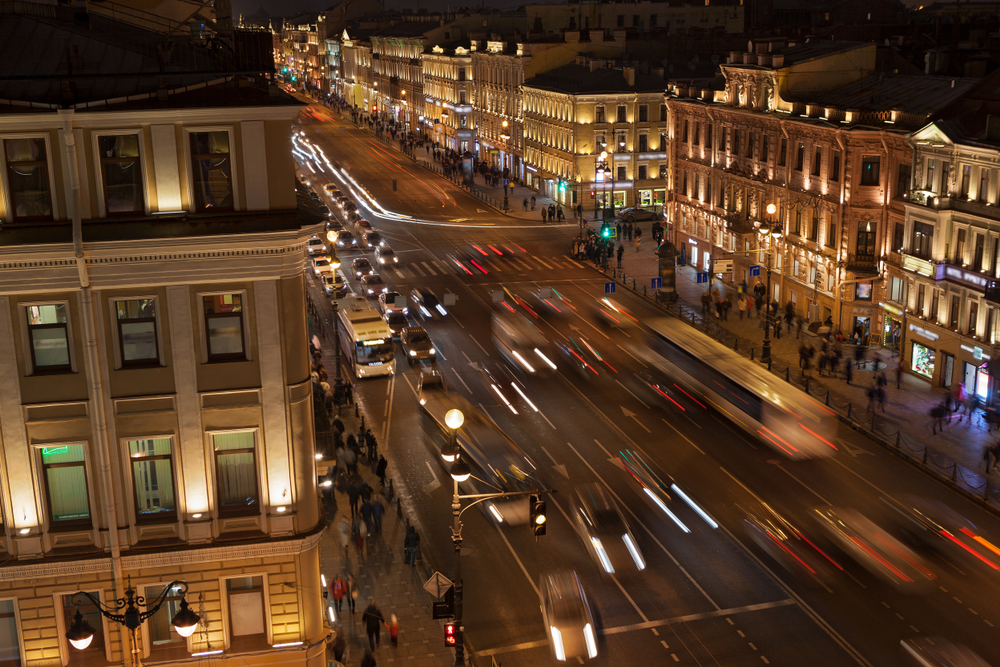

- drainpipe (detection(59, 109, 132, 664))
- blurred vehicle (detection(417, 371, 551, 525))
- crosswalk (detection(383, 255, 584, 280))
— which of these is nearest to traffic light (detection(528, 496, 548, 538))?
blurred vehicle (detection(417, 371, 551, 525))

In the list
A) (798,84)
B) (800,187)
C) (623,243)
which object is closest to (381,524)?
(800,187)

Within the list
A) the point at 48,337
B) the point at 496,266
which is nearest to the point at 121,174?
the point at 48,337

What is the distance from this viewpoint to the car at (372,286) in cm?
7069

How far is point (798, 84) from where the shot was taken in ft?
211

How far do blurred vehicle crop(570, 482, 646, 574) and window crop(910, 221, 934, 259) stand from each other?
22016 mm

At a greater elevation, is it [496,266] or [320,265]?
[320,265]

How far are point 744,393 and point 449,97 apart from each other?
10551 cm

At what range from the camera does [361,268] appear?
76.2 m

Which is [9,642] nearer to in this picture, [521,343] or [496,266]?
[521,343]

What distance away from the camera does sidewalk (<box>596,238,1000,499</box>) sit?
41.6 meters

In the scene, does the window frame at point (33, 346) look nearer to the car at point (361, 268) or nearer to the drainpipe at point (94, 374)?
the drainpipe at point (94, 374)

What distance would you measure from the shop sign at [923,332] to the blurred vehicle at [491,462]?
21.4 metres

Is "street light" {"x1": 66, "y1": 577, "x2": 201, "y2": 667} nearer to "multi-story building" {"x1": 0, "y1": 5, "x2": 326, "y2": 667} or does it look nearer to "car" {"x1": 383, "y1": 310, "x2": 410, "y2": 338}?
"multi-story building" {"x1": 0, "y1": 5, "x2": 326, "y2": 667}

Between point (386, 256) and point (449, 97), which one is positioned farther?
point (449, 97)
